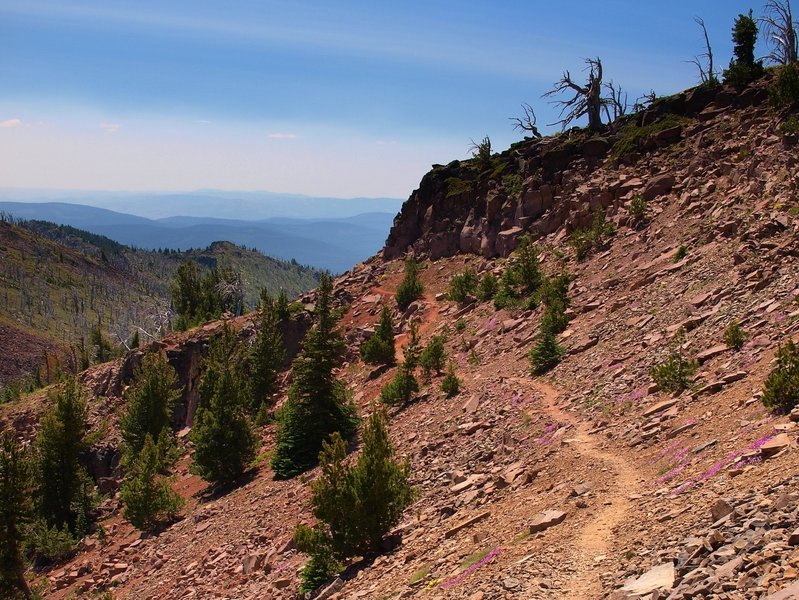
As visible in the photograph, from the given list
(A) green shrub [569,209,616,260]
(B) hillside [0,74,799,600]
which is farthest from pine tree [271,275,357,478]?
(A) green shrub [569,209,616,260]

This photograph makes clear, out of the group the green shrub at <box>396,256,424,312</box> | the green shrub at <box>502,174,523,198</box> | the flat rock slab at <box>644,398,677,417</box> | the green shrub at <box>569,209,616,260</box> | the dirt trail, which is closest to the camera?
the dirt trail

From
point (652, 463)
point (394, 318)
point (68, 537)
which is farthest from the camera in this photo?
point (394, 318)

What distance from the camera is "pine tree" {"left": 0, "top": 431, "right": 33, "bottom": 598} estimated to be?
29438 millimetres

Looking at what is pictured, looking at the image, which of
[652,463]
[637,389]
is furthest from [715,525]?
[637,389]

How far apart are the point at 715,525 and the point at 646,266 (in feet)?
71.9

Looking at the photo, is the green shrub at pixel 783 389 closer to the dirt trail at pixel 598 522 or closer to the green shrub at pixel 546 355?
the dirt trail at pixel 598 522

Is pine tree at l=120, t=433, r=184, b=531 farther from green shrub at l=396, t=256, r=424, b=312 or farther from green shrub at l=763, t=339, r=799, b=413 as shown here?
green shrub at l=763, t=339, r=799, b=413

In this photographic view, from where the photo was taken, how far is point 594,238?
35.8 m

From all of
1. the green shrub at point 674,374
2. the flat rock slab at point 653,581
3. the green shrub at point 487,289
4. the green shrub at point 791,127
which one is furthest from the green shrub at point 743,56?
the flat rock slab at point 653,581

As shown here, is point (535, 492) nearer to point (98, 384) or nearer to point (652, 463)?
point (652, 463)

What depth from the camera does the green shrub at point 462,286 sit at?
41.2 meters

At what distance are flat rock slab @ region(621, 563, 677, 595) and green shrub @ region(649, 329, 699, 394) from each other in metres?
9.10

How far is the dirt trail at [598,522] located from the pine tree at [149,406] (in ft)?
118

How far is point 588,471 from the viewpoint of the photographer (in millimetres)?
14227
